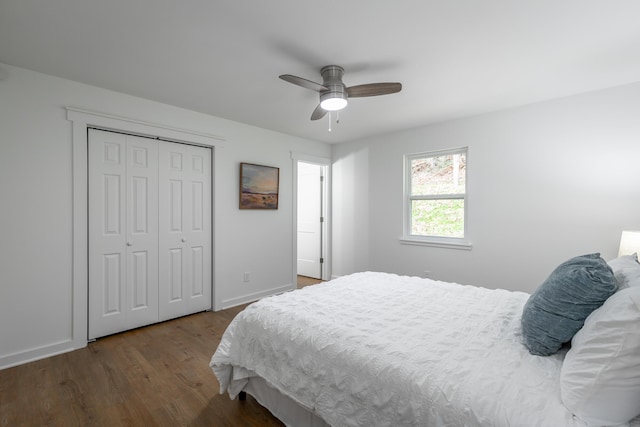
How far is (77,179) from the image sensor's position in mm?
2727

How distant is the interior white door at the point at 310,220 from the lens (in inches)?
210

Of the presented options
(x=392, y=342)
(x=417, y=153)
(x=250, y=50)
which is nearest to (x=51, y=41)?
(x=250, y=50)

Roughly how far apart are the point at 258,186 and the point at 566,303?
348 cm

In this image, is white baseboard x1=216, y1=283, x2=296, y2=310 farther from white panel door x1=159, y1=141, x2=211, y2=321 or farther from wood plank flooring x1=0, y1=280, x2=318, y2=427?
wood plank flooring x1=0, y1=280, x2=318, y2=427

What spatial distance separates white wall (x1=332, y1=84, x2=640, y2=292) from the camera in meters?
2.83

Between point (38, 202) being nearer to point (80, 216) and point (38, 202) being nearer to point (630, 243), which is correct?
point (80, 216)

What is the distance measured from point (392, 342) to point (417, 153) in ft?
10.6

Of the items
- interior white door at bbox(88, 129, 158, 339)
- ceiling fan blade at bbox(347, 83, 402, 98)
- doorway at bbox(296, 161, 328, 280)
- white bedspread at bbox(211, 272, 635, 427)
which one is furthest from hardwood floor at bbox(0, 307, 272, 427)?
doorway at bbox(296, 161, 328, 280)

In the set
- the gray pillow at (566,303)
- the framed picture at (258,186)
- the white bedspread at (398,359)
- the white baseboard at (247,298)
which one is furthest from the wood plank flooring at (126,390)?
the framed picture at (258,186)

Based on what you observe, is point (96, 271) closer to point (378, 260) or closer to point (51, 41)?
point (51, 41)

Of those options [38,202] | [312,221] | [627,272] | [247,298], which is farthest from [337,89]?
[312,221]

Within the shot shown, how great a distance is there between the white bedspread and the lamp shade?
3.37 feet

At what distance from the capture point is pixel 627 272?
142 centimetres

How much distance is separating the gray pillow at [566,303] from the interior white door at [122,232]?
11.0 ft
